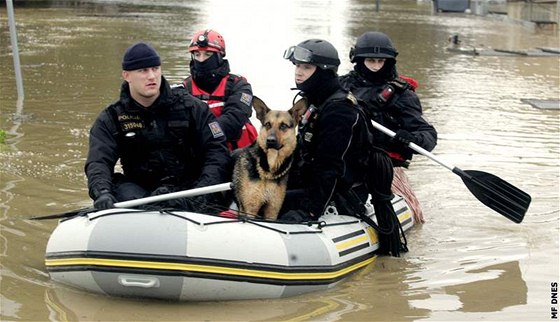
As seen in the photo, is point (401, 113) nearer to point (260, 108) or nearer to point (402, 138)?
point (402, 138)

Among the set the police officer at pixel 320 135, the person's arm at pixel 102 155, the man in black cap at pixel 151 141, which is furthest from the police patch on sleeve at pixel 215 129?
the person's arm at pixel 102 155

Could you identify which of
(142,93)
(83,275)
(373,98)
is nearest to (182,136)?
(142,93)

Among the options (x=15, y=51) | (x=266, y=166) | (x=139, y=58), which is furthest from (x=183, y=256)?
(x=15, y=51)

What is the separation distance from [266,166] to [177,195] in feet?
2.16

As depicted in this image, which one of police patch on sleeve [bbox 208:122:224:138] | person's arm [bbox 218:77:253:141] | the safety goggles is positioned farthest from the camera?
person's arm [bbox 218:77:253:141]

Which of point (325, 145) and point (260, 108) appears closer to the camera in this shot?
point (260, 108)

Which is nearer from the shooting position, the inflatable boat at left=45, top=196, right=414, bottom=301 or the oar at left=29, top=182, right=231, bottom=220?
the inflatable boat at left=45, top=196, right=414, bottom=301

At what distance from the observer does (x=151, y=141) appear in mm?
6504

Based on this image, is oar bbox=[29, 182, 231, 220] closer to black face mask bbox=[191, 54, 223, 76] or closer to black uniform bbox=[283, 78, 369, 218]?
black uniform bbox=[283, 78, 369, 218]

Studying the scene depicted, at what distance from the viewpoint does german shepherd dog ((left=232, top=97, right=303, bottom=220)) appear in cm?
634

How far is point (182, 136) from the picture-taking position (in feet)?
21.8

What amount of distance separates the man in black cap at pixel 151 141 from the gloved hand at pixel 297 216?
1.78 ft

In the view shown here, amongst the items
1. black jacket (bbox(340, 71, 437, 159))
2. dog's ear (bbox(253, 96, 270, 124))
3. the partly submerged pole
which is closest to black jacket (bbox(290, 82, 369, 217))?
dog's ear (bbox(253, 96, 270, 124))

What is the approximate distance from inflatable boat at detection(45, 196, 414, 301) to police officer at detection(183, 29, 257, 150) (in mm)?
1804
